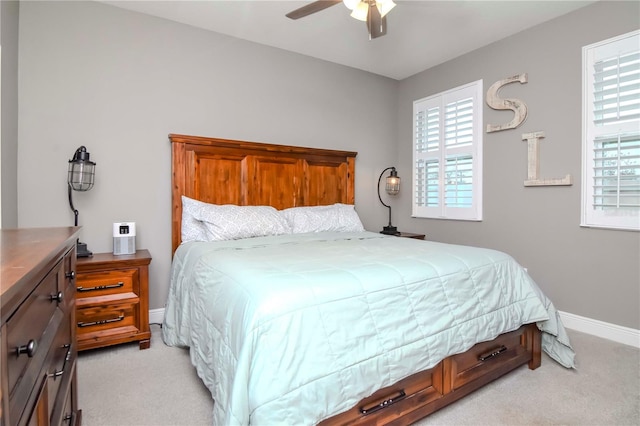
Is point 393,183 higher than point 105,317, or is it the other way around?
point 393,183

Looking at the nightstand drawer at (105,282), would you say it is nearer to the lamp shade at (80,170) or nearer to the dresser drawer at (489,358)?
the lamp shade at (80,170)

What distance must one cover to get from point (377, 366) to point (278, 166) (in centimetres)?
256

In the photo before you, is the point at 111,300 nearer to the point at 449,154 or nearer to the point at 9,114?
the point at 9,114

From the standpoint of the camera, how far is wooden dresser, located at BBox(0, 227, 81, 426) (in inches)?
23.0

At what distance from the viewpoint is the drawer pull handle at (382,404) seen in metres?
1.51

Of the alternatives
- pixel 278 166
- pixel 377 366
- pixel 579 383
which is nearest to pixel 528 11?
pixel 278 166

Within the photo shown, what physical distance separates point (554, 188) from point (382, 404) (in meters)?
2.66

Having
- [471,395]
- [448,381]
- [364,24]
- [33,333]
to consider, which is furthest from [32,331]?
[364,24]

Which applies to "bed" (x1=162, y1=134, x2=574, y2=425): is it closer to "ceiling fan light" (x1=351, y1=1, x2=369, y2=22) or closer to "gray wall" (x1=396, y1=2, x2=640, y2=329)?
"gray wall" (x1=396, y1=2, x2=640, y2=329)

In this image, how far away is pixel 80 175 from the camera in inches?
101

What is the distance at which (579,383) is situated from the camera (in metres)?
2.08

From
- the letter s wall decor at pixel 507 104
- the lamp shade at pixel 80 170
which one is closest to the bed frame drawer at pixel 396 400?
the lamp shade at pixel 80 170

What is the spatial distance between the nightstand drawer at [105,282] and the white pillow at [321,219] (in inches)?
56.1

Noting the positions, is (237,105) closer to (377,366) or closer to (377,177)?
(377,177)
